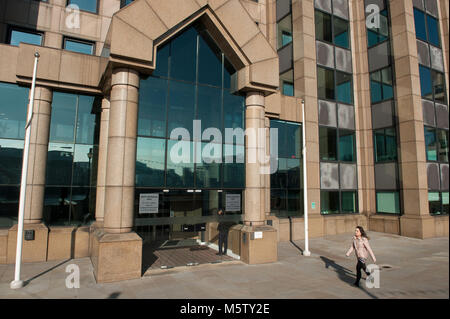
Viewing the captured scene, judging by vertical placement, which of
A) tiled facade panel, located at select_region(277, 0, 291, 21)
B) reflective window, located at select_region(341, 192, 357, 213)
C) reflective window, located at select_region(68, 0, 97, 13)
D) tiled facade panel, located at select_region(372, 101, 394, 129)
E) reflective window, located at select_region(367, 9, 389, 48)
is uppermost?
tiled facade panel, located at select_region(277, 0, 291, 21)

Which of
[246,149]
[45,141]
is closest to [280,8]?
[246,149]

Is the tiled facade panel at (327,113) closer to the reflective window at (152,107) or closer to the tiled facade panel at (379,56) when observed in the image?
the tiled facade panel at (379,56)

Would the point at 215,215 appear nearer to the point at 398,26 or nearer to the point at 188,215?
the point at 188,215

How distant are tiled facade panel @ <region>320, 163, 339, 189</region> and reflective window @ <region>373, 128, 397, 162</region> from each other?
11.3 feet

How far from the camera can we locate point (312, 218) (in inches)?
772

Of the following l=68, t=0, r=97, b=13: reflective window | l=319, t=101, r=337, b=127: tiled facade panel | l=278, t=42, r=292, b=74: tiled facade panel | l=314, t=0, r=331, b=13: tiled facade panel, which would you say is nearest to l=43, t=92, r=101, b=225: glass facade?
l=68, t=0, r=97, b=13: reflective window

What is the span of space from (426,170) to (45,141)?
23005 mm

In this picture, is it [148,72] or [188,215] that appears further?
[188,215]

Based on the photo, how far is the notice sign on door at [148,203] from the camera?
12.2 metres

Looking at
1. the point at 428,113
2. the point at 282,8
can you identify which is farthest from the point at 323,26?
the point at 428,113

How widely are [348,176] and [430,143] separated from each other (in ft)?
19.5

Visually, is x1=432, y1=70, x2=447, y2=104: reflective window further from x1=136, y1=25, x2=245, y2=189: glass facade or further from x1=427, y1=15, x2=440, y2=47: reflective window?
x1=136, y1=25, x2=245, y2=189: glass facade

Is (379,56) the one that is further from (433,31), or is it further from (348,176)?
(348,176)

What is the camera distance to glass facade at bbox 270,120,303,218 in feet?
63.1
